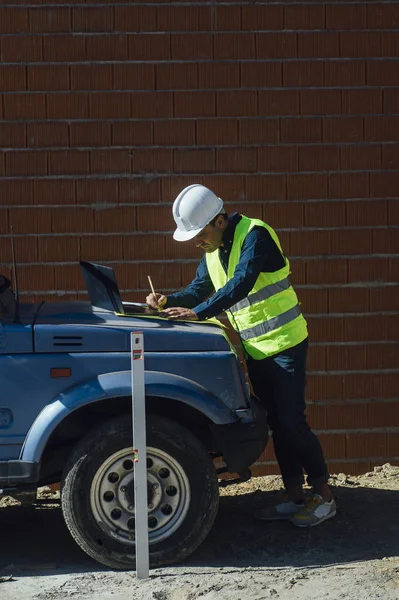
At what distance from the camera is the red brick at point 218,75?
7.58 meters

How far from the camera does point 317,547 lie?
19.9 feet

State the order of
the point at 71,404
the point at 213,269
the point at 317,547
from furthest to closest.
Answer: the point at 213,269, the point at 317,547, the point at 71,404

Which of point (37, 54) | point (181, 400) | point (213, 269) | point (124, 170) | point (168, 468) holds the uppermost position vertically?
point (37, 54)

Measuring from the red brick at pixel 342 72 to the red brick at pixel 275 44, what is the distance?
0.98 ft

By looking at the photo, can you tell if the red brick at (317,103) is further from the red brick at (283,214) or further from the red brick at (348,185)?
the red brick at (283,214)

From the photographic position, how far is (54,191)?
24.9 ft

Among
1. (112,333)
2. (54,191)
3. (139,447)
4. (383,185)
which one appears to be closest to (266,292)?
(112,333)

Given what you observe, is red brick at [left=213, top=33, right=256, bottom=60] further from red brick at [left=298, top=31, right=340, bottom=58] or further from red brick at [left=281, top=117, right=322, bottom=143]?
red brick at [left=281, top=117, right=322, bottom=143]

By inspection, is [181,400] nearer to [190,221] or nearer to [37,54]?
[190,221]

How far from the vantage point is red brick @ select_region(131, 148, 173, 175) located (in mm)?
7598

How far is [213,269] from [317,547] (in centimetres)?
181

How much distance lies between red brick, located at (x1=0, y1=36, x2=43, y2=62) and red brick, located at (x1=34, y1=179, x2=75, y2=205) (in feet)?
2.91

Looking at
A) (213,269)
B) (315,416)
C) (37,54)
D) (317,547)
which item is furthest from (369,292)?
(37,54)

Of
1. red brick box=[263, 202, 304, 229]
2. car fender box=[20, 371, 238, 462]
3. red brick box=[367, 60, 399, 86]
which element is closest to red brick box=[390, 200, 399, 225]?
red brick box=[263, 202, 304, 229]
